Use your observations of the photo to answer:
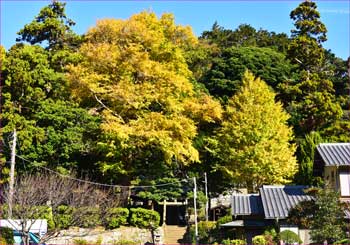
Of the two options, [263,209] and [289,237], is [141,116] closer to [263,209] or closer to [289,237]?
[263,209]

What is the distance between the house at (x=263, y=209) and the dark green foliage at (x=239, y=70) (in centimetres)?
1455

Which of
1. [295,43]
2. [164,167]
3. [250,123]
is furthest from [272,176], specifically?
[295,43]

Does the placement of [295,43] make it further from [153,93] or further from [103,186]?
[103,186]

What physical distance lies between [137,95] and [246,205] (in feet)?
31.2

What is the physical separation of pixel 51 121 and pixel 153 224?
28.9 feet

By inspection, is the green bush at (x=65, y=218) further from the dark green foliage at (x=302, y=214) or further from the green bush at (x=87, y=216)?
the dark green foliage at (x=302, y=214)

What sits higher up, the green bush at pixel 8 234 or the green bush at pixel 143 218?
the green bush at pixel 143 218

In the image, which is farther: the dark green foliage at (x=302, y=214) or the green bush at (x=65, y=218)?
the dark green foliage at (x=302, y=214)

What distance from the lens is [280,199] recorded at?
21.6 metres

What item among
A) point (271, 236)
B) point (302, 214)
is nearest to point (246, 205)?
point (271, 236)

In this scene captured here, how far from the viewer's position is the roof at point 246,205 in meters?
22.5

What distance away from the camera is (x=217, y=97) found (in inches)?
1457

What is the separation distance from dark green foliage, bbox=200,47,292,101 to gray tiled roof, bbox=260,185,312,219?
586 inches

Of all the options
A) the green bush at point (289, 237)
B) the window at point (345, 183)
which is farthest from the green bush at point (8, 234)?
the window at point (345, 183)
